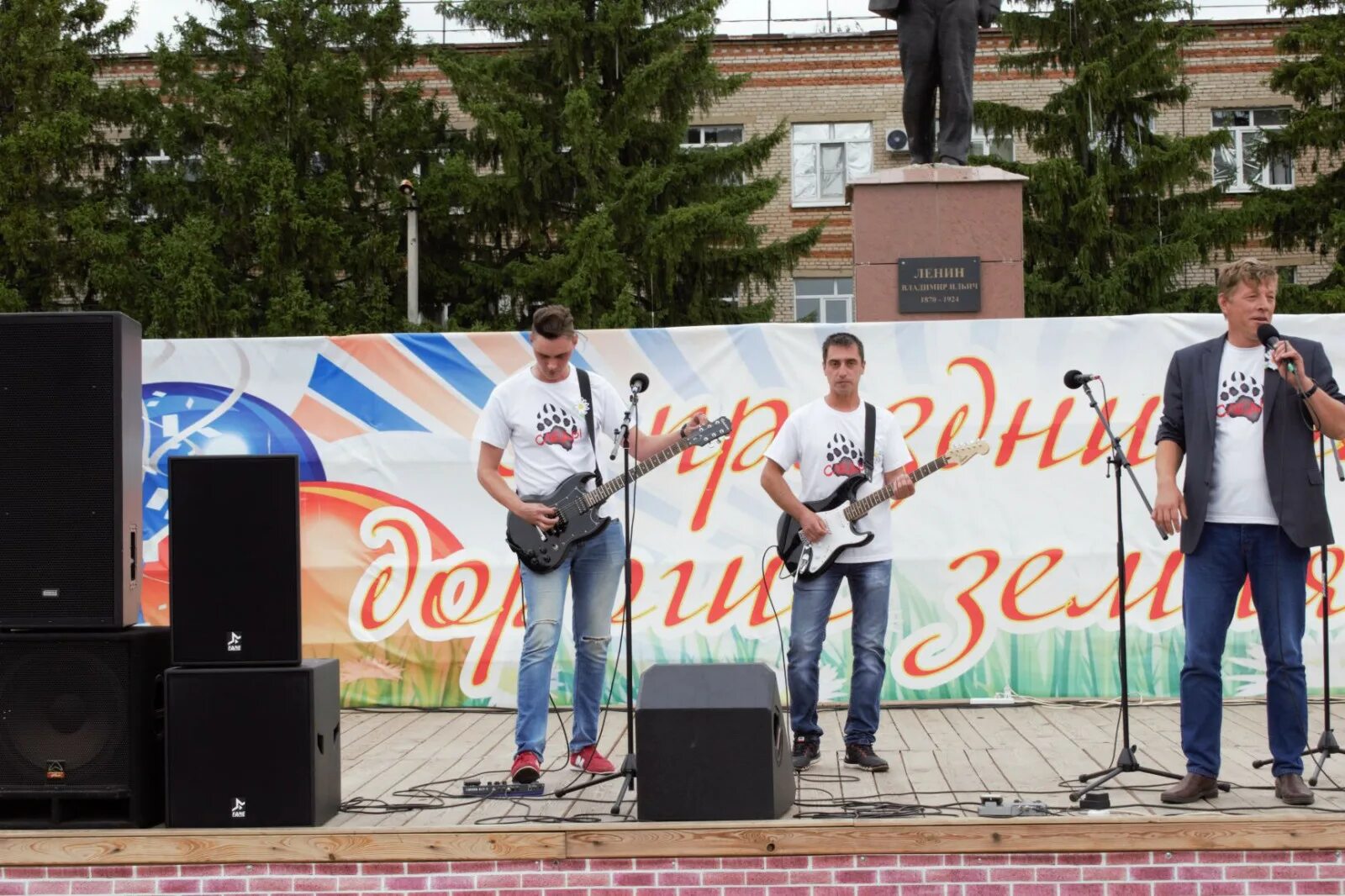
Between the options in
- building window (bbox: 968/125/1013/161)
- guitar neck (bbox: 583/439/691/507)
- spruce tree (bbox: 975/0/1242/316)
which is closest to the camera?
guitar neck (bbox: 583/439/691/507)

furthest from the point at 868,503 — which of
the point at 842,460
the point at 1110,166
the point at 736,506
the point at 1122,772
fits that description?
the point at 1110,166

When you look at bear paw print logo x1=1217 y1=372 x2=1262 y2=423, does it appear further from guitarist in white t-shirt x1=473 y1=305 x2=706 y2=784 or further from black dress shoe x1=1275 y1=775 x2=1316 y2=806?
guitarist in white t-shirt x1=473 y1=305 x2=706 y2=784

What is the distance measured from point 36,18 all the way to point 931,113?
636 inches

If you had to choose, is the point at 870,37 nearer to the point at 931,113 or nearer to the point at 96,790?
the point at 931,113

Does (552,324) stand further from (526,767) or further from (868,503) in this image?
(526,767)

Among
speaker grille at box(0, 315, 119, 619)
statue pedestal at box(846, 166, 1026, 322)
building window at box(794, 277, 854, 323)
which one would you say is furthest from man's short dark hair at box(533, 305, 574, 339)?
building window at box(794, 277, 854, 323)

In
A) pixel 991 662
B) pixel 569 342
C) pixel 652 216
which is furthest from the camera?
pixel 652 216

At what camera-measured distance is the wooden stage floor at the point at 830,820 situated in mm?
4398

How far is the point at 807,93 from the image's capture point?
25.6m

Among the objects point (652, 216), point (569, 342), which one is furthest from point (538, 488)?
point (652, 216)

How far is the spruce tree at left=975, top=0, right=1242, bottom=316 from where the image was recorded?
19375 millimetres

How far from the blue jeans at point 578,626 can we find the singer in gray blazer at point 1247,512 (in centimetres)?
219

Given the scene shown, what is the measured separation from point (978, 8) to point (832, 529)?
13.9 feet

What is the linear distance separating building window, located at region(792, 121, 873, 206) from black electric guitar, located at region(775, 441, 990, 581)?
20.2 metres
